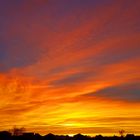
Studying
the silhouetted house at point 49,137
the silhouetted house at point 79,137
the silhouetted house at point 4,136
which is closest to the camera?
the silhouetted house at point 4,136

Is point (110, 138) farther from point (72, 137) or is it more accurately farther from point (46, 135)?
point (46, 135)

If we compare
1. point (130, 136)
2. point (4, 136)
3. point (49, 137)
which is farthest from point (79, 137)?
point (4, 136)

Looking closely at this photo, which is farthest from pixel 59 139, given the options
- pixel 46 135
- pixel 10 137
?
pixel 10 137

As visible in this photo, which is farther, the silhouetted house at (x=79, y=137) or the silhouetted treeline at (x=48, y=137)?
the silhouetted house at (x=79, y=137)

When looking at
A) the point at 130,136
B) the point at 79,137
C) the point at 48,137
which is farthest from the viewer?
the point at 130,136

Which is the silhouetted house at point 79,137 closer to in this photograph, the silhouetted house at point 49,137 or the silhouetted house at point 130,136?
the silhouetted house at point 49,137

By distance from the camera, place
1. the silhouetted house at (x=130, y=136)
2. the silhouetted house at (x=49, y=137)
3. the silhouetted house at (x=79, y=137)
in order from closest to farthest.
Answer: the silhouetted house at (x=49, y=137), the silhouetted house at (x=130, y=136), the silhouetted house at (x=79, y=137)

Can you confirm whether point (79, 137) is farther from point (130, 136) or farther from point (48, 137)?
point (130, 136)

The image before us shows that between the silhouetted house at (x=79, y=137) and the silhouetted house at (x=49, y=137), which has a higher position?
the silhouetted house at (x=79, y=137)

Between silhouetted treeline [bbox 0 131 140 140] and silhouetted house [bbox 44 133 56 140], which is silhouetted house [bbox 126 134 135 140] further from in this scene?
silhouetted house [bbox 44 133 56 140]

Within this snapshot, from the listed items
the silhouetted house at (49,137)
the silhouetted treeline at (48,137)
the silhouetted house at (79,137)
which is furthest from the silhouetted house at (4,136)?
the silhouetted house at (79,137)

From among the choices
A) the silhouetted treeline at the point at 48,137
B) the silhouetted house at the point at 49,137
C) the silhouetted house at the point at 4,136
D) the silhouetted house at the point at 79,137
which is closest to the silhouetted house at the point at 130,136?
the silhouetted treeline at the point at 48,137

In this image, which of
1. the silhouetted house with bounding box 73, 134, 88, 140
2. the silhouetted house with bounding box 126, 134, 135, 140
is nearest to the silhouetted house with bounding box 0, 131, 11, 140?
the silhouetted house with bounding box 73, 134, 88, 140

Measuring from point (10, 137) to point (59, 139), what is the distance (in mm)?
21041
